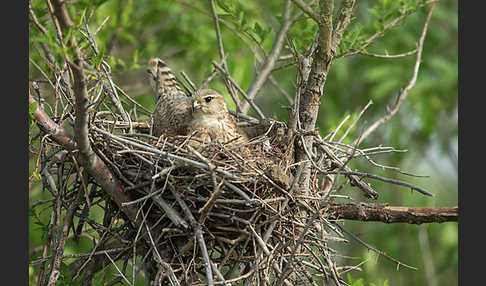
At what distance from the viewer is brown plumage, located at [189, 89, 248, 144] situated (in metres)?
4.59

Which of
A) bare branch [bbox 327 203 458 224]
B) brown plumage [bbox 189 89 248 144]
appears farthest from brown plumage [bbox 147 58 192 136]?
bare branch [bbox 327 203 458 224]

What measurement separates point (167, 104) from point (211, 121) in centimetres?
55

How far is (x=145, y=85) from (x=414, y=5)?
3.45 m

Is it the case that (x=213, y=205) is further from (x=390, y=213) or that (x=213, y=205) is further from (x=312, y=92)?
(x=390, y=213)

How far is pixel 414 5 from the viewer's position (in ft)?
15.9

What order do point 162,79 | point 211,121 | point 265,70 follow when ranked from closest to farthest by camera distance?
point 211,121, point 265,70, point 162,79

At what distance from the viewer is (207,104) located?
469 cm

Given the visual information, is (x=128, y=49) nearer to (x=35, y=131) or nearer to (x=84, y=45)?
(x=35, y=131)

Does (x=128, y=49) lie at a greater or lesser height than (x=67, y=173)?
greater

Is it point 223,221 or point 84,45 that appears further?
point 223,221

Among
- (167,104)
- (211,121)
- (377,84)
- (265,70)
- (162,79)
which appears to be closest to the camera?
(211,121)

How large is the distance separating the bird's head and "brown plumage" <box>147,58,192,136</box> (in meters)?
0.15

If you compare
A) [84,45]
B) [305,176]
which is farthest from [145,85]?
[84,45]

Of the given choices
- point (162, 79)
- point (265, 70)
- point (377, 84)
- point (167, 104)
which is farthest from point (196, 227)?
point (377, 84)
